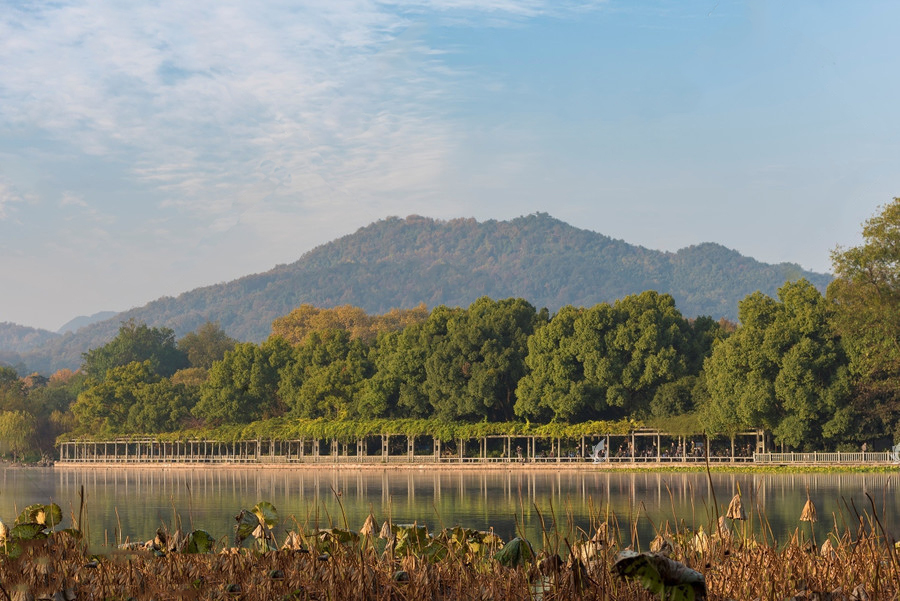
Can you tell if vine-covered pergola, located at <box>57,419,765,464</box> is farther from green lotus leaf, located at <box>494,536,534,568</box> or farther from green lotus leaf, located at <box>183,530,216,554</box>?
green lotus leaf, located at <box>494,536,534,568</box>

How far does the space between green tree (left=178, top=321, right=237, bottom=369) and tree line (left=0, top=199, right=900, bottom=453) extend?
36812 mm

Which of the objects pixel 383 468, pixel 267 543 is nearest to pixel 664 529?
pixel 267 543

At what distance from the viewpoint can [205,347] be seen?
152375 millimetres

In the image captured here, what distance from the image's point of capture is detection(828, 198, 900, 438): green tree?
53000 mm

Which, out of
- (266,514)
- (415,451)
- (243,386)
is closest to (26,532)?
(266,514)

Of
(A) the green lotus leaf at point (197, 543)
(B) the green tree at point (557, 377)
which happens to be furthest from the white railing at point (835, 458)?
(A) the green lotus leaf at point (197, 543)

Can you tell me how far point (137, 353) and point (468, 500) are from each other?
111 m

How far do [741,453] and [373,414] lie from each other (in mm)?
24739

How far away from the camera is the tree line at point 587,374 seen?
191 feet

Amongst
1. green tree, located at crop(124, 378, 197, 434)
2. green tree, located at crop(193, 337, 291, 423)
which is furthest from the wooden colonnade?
green tree, located at crop(193, 337, 291, 423)

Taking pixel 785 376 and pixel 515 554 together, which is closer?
pixel 515 554

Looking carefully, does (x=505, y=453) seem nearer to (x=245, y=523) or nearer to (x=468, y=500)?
(x=468, y=500)

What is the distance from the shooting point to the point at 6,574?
821cm

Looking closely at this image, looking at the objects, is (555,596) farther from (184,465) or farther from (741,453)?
(184,465)
